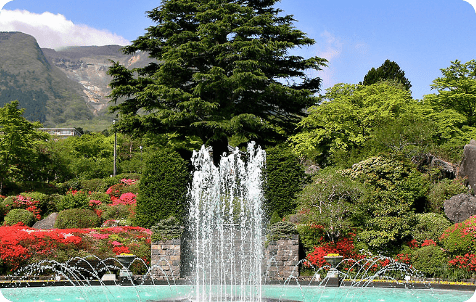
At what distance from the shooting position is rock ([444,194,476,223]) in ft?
53.8

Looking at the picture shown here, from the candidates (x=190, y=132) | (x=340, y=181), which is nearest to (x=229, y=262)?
(x=340, y=181)

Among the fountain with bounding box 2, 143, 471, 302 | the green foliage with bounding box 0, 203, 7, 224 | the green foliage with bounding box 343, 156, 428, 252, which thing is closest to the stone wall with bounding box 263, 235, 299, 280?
the fountain with bounding box 2, 143, 471, 302

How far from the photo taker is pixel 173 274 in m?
15.9

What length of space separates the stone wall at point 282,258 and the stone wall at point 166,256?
3258mm

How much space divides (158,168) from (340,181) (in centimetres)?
835

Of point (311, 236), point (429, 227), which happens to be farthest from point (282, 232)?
point (429, 227)

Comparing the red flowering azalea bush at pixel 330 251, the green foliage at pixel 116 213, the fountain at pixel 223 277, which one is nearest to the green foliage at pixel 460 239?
the fountain at pixel 223 277

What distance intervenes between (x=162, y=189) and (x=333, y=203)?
769 cm

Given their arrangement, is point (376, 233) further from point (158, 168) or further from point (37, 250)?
point (37, 250)

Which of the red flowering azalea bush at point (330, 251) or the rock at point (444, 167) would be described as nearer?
the red flowering azalea bush at point (330, 251)

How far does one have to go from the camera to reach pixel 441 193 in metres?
18.3

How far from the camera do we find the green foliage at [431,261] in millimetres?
14773

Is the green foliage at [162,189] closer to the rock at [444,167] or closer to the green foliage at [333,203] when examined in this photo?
the green foliage at [333,203]

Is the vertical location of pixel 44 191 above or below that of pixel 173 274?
above
